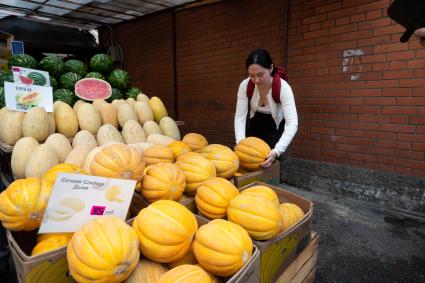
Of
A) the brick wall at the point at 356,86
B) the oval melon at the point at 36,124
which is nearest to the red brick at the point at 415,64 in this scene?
the brick wall at the point at 356,86

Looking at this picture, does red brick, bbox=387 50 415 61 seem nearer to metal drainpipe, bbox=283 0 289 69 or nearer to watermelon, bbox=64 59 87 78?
metal drainpipe, bbox=283 0 289 69

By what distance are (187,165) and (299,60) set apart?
347cm

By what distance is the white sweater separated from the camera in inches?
107

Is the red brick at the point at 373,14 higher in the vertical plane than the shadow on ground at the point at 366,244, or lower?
higher

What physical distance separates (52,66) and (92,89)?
2.41 ft

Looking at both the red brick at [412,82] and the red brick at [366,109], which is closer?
the red brick at [412,82]

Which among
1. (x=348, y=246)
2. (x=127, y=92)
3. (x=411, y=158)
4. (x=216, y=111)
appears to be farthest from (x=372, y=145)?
(x=127, y=92)

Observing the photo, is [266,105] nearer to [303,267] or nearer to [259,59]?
[259,59]

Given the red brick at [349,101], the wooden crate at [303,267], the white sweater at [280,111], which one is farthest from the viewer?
the red brick at [349,101]

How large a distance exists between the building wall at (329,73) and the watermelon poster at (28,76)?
3.30 meters

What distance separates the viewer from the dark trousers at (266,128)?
3104 millimetres

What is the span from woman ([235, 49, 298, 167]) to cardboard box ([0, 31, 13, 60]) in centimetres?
394

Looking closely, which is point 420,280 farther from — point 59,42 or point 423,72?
point 59,42

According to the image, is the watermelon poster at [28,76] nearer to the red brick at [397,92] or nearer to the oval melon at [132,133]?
the oval melon at [132,133]
